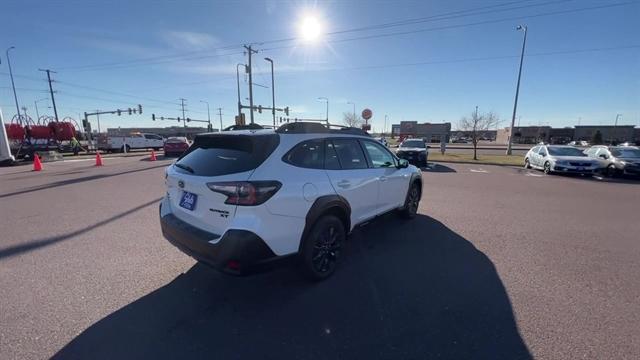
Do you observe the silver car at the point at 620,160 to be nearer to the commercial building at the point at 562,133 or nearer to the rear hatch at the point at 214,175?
the rear hatch at the point at 214,175

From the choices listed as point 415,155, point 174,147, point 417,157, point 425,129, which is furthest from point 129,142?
point 425,129

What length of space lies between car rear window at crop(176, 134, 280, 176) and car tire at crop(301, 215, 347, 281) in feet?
3.29

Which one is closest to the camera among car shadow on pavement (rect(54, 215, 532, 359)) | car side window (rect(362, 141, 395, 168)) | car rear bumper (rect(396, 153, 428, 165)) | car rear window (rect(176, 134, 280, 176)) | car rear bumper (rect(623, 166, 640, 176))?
car shadow on pavement (rect(54, 215, 532, 359))

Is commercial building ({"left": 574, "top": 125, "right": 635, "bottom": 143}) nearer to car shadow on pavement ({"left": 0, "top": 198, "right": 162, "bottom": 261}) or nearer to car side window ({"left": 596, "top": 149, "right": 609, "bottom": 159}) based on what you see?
car side window ({"left": 596, "top": 149, "right": 609, "bottom": 159})

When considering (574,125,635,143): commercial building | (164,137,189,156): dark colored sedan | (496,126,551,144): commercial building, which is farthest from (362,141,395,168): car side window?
(574,125,635,143): commercial building

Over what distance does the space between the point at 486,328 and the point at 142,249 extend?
453 centimetres

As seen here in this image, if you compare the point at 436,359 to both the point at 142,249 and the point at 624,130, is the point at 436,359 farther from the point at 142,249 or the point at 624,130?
the point at 624,130

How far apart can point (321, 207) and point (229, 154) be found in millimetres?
1149

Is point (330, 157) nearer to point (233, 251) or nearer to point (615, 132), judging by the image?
point (233, 251)

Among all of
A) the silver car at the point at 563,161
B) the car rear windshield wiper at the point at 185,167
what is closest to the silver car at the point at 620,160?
the silver car at the point at 563,161

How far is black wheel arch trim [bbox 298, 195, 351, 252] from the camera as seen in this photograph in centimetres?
316

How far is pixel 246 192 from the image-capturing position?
2.74m

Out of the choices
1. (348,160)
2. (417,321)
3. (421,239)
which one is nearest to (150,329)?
(417,321)

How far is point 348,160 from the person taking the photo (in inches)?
158
